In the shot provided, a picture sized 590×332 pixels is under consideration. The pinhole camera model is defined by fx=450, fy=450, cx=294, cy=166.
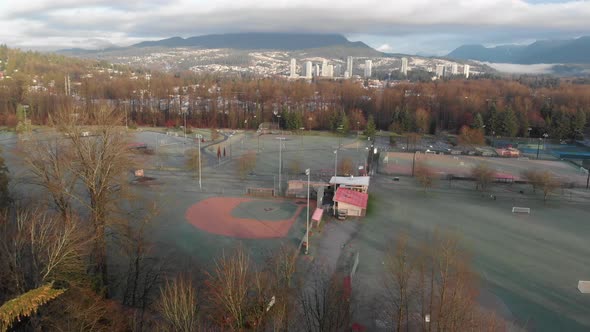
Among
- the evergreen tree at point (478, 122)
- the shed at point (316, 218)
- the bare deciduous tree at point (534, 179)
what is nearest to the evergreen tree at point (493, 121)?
the evergreen tree at point (478, 122)

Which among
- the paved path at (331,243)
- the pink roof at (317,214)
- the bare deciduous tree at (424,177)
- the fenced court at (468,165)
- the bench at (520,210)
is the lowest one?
the paved path at (331,243)

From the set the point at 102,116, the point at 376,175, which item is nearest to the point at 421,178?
the point at 376,175

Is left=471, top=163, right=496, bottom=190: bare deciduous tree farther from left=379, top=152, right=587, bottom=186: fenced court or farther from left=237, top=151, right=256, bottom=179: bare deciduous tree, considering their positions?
left=237, top=151, right=256, bottom=179: bare deciduous tree

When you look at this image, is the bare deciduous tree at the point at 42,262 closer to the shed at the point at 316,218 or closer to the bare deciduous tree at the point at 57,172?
the bare deciduous tree at the point at 57,172

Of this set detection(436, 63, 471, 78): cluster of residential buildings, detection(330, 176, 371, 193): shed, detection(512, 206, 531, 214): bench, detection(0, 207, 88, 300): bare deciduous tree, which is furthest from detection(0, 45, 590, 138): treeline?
detection(436, 63, 471, 78): cluster of residential buildings

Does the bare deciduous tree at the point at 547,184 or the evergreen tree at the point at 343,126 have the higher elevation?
the evergreen tree at the point at 343,126

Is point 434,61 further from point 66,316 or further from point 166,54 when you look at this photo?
point 66,316
